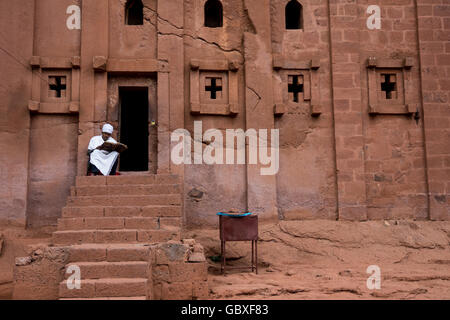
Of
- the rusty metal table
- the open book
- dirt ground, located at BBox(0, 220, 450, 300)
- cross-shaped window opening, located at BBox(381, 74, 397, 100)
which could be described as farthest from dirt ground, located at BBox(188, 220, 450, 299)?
cross-shaped window opening, located at BBox(381, 74, 397, 100)

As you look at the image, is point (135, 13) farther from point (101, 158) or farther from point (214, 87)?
A: point (101, 158)

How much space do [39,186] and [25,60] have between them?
8.25ft

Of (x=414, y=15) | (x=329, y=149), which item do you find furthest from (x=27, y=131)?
(x=414, y=15)

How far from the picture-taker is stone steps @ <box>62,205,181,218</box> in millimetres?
6531

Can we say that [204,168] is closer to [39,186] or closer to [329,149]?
[329,149]

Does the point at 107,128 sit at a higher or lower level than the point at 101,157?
higher

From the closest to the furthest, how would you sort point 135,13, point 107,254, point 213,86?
point 107,254
point 213,86
point 135,13

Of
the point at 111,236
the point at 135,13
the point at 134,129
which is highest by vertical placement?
the point at 135,13

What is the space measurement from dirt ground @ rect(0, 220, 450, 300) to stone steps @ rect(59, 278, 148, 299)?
1.38 meters

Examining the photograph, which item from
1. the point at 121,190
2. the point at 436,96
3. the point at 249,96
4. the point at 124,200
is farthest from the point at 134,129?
the point at 436,96

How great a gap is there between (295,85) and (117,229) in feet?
16.2

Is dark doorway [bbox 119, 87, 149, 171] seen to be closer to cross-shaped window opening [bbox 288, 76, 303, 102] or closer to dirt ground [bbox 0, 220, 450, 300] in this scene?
dirt ground [bbox 0, 220, 450, 300]

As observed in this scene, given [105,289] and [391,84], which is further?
[391,84]

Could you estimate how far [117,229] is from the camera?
632cm
